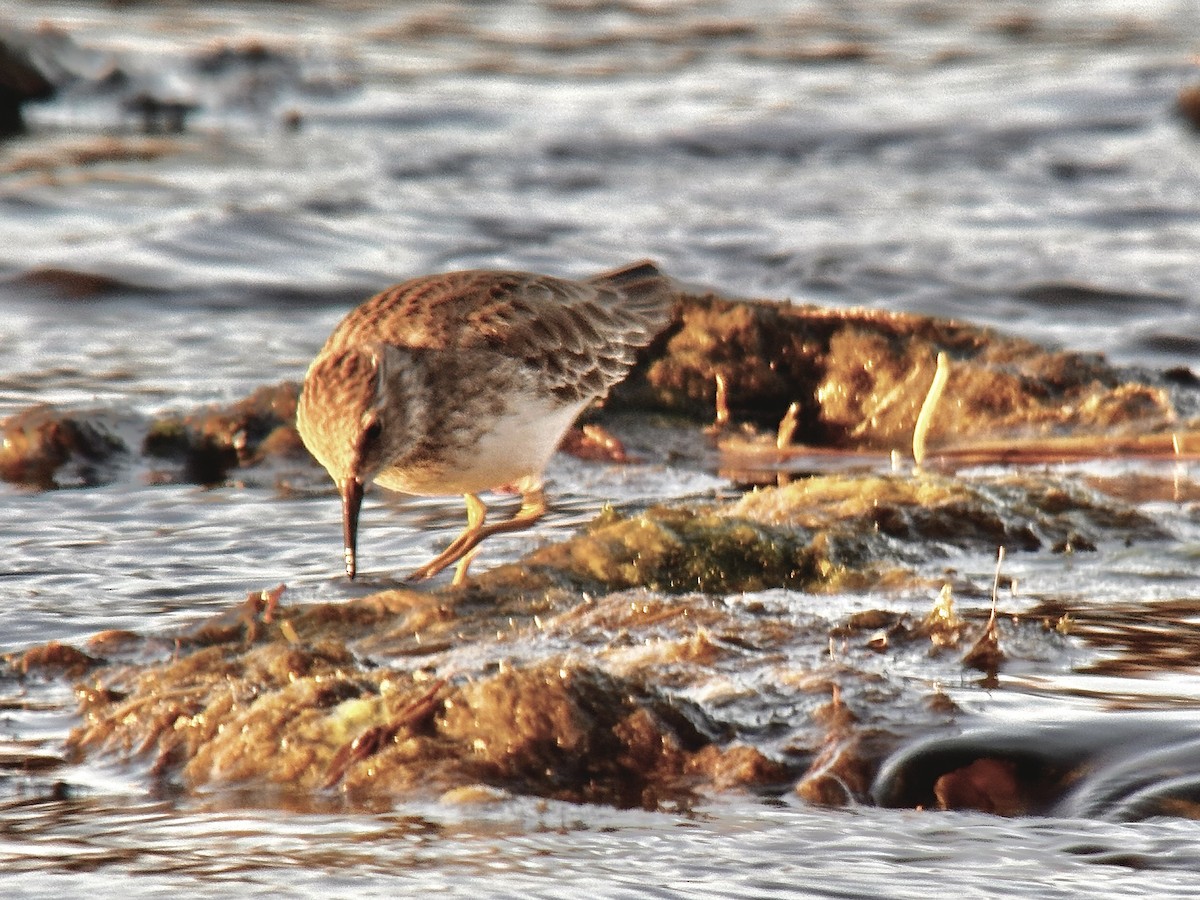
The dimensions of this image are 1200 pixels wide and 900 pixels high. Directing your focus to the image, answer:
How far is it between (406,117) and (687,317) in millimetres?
8434

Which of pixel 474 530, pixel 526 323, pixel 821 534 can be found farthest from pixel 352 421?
pixel 821 534

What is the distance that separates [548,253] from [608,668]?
23.7ft

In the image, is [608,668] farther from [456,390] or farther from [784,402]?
[784,402]

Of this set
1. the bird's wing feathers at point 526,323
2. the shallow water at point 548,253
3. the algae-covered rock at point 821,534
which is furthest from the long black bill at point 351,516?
the bird's wing feathers at point 526,323

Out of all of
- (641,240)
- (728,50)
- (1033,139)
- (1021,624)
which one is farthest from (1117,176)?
(1021,624)

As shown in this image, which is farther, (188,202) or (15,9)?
(15,9)

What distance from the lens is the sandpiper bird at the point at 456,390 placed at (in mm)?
5727

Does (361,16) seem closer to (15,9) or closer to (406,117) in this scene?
(15,9)

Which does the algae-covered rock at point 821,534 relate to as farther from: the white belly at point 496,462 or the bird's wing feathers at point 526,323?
the bird's wing feathers at point 526,323

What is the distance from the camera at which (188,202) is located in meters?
12.7

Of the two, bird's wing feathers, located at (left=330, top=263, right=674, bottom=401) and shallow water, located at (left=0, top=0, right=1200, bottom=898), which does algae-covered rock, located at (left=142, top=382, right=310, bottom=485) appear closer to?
shallow water, located at (left=0, top=0, right=1200, bottom=898)

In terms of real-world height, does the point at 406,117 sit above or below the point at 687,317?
above

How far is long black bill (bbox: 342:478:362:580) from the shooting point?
546 centimetres

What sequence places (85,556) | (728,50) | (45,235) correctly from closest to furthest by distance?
1. (85,556)
2. (45,235)
3. (728,50)
